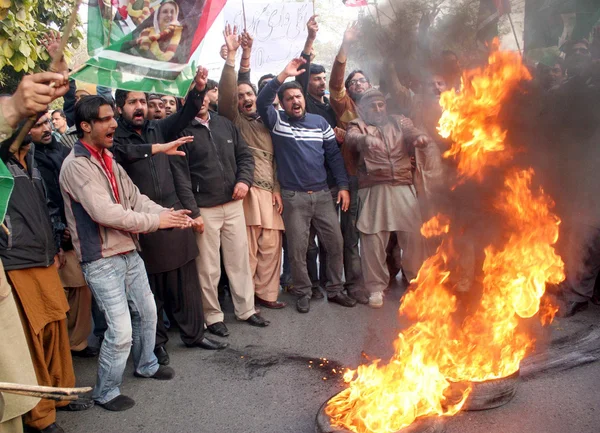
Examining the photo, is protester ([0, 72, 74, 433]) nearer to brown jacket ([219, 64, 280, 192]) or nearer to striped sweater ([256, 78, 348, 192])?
brown jacket ([219, 64, 280, 192])

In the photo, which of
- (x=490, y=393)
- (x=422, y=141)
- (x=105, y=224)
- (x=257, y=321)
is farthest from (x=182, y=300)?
(x=422, y=141)

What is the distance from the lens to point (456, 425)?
3.57 metres

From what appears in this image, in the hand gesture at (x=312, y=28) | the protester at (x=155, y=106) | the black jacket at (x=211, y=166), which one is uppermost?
the hand gesture at (x=312, y=28)

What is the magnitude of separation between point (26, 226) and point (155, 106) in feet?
7.78

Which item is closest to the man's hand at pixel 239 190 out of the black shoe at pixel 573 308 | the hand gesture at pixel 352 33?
the hand gesture at pixel 352 33

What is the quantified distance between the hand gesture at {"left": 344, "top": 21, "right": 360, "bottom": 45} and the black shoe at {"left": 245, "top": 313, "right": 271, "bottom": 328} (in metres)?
2.99

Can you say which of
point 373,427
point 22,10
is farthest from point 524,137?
point 22,10

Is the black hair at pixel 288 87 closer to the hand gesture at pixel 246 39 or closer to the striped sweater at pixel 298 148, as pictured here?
the striped sweater at pixel 298 148

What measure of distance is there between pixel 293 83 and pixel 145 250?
251 cm

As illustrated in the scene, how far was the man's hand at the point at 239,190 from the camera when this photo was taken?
17.6 ft

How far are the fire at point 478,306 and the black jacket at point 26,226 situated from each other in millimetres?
2231

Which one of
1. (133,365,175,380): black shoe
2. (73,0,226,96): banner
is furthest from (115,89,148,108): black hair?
(133,365,175,380): black shoe

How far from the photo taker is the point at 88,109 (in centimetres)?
375

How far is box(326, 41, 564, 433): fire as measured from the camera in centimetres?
329
